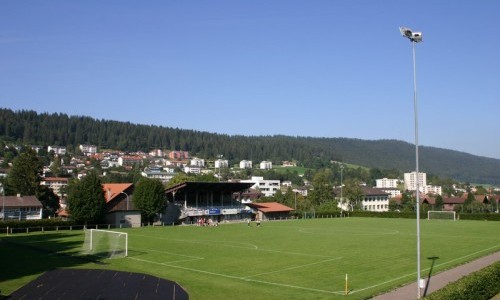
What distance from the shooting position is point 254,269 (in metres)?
31.7

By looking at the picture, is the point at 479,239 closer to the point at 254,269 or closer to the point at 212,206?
the point at 254,269

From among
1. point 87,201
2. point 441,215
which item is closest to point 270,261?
point 87,201

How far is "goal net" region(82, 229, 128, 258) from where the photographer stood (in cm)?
3903

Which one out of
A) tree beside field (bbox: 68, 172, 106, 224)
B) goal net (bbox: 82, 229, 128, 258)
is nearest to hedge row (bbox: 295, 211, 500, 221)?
tree beside field (bbox: 68, 172, 106, 224)

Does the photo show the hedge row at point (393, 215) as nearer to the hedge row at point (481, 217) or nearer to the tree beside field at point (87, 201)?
the hedge row at point (481, 217)

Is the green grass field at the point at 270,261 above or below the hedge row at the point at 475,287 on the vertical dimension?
below

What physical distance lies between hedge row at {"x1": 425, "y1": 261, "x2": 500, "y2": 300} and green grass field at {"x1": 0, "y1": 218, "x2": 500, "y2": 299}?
461 centimetres

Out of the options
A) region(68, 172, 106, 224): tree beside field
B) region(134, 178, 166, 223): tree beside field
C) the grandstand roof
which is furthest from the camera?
the grandstand roof

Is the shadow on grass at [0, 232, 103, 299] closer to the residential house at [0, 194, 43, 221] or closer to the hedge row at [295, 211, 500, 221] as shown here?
the residential house at [0, 194, 43, 221]

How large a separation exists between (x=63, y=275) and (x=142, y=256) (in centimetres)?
885

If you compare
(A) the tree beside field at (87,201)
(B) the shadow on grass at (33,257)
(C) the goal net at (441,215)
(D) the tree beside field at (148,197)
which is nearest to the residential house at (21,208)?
(A) the tree beside field at (87,201)

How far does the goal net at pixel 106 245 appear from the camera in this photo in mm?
39031

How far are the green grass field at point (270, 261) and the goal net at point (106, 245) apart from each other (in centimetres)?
93

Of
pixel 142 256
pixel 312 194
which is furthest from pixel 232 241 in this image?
pixel 312 194
